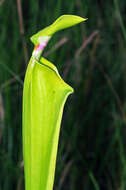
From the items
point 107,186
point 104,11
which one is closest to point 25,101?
point 107,186

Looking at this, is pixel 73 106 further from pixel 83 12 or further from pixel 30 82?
pixel 30 82

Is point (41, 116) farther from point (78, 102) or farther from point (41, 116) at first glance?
point (78, 102)

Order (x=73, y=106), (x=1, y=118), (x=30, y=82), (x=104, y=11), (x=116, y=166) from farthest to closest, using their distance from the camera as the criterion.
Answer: (x=104, y=11) < (x=116, y=166) < (x=73, y=106) < (x=1, y=118) < (x=30, y=82)

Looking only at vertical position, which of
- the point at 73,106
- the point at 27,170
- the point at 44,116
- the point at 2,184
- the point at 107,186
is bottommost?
the point at 107,186

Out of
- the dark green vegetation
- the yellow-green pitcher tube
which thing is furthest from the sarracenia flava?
the dark green vegetation

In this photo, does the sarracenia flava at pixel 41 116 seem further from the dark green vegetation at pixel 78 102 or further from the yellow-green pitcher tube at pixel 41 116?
the dark green vegetation at pixel 78 102

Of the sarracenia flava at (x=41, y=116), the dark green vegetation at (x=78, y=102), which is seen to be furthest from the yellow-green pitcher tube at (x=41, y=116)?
the dark green vegetation at (x=78, y=102)

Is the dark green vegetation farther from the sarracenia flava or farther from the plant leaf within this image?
the plant leaf
